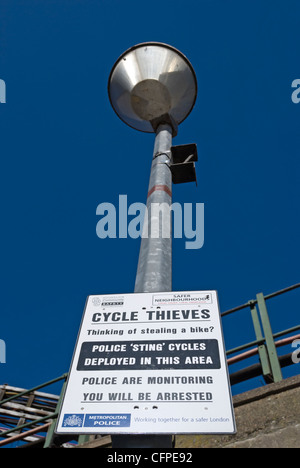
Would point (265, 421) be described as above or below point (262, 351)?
below

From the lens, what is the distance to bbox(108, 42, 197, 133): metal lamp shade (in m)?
4.99

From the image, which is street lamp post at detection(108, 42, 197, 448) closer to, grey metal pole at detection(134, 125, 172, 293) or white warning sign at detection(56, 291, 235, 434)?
grey metal pole at detection(134, 125, 172, 293)

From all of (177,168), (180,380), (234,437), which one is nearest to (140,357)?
(180,380)

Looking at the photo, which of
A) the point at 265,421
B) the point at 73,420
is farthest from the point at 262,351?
the point at 73,420

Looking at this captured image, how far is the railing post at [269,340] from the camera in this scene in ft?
13.9

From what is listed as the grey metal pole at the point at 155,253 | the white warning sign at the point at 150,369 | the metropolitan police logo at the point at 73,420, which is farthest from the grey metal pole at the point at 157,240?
the metropolitan police logo at the point at 73,420

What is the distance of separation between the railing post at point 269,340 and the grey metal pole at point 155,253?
2461 mm

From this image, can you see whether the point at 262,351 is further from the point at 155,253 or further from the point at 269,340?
the point at 155,253

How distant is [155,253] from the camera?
8.86 ft

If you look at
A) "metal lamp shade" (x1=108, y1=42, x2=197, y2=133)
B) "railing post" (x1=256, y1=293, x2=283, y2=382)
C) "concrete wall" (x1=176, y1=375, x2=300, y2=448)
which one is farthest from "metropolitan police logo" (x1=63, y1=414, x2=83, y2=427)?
"metal lamp shade" (x1=108, y1=42, x2=197, y2=133)

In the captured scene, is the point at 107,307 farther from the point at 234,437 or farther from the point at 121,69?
the point at 121,69

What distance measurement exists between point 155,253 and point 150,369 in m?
1.00

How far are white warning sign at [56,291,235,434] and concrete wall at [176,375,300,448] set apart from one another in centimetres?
185
